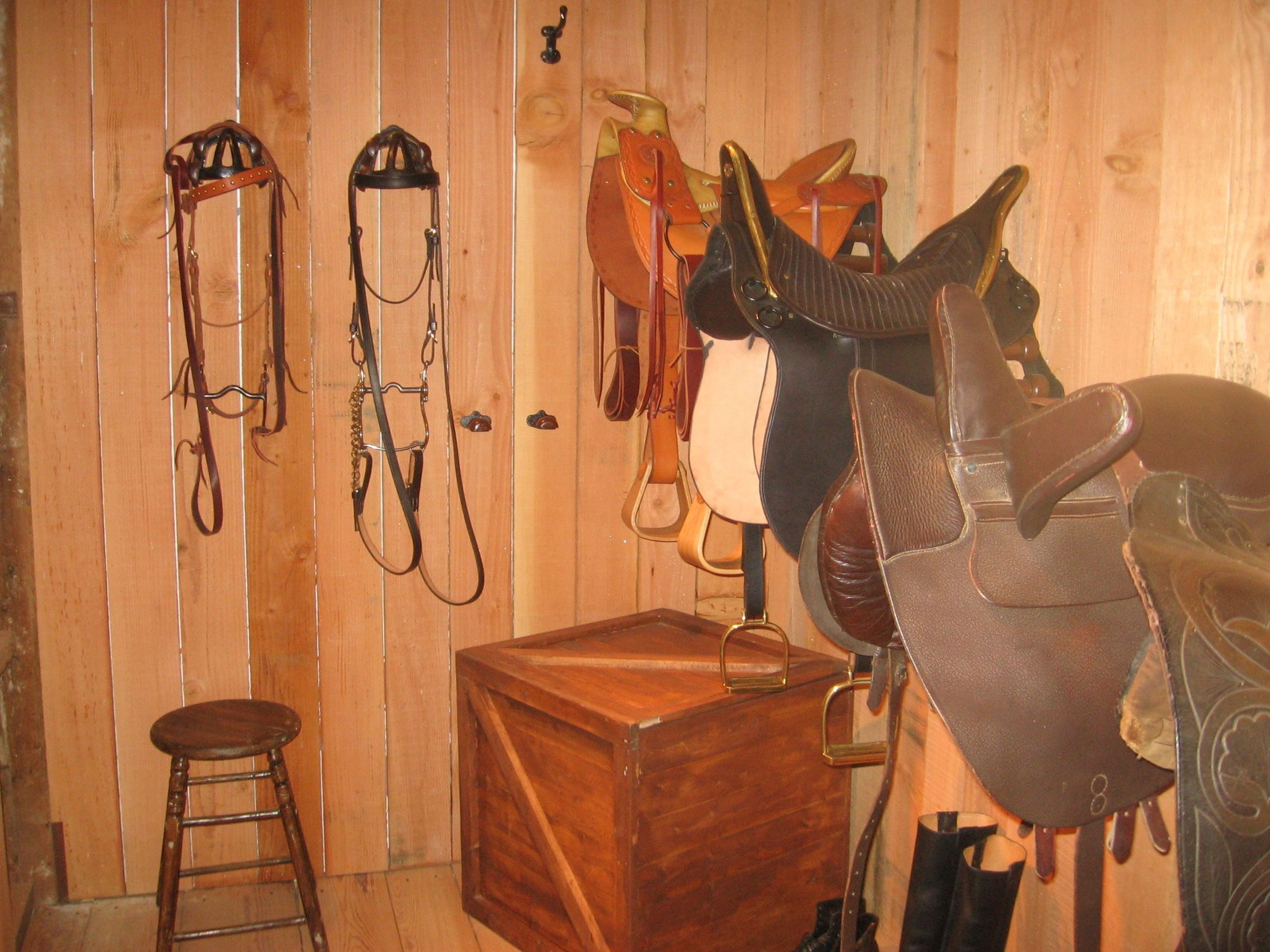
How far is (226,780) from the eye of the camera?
189 centimetres

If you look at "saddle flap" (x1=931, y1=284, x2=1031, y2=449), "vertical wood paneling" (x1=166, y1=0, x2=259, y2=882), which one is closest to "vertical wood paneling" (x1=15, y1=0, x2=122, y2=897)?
"vertical wood paneling" (x1=166, y1=0, x2=259, y2=882)

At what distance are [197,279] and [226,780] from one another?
0.98 meters

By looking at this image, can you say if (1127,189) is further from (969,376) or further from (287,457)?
(287,457)

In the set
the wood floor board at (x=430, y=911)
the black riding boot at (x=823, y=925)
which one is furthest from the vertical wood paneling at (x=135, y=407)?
the black riding boot at (x=823, y=925)

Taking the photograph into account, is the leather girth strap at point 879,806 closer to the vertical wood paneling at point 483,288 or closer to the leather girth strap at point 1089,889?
the leather girth strap at point 1089,889

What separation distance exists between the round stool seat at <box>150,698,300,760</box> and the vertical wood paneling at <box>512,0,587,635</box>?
55 cm

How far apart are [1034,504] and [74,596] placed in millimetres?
1892

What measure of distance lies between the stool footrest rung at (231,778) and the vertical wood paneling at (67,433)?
278 mm

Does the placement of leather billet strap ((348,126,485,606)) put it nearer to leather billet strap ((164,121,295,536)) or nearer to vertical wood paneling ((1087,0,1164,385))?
leather billet strap ((164,121,295,536))

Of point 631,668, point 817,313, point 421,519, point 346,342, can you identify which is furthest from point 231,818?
point 817,313

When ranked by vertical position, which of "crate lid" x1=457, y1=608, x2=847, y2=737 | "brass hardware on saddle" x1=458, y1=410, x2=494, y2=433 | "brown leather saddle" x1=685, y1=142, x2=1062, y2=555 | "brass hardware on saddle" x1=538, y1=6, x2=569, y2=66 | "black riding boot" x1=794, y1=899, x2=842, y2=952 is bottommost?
"black riding boot" x1=794, y1=899, x2=842, y2=952

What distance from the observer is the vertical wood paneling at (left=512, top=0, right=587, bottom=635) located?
81.6 inches

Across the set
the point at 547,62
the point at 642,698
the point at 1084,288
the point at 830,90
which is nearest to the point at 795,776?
the point at 642,698

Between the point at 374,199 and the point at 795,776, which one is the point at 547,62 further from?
the point at 795,776
